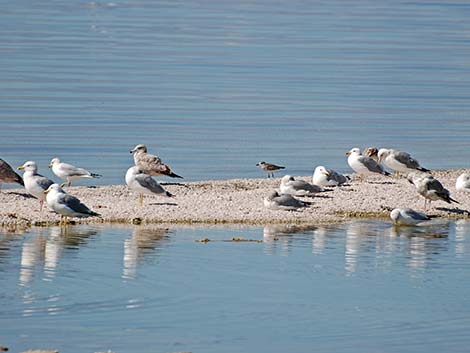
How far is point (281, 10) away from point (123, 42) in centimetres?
3577

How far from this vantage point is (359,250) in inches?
709

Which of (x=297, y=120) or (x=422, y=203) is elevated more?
(x=297, y=120)

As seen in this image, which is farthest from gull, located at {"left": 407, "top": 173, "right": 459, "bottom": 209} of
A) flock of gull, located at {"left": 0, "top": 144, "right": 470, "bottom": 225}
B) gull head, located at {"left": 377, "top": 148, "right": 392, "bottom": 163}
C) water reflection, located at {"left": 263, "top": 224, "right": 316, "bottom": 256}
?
gull head, located at {"left": 377, "top": 148, "right": 392, "bottom": 163}

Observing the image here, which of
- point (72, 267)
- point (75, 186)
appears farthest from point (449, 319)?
point (75, 186)

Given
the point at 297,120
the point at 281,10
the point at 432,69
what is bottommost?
the point at 297,120

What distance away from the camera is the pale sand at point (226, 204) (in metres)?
20.1

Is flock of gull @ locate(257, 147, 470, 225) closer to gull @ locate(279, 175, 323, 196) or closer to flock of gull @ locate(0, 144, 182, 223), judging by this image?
gull @ locate(279, 175, 323, 196)

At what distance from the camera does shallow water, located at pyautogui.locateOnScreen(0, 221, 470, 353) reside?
42.0 ft

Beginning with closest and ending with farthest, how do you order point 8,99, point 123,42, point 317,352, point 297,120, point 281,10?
point 317,352 → point 297,120 → point 8,99 → point 123,42 → point 281,10

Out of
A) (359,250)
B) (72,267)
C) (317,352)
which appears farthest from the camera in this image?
(359,250)

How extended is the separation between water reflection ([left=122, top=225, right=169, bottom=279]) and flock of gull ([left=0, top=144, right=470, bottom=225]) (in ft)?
3.42

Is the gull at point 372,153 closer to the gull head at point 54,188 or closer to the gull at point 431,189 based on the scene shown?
the gull at point 431,189

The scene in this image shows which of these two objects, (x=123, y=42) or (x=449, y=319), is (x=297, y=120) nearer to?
(x=449, y=319)

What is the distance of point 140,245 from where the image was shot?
17.9 m
